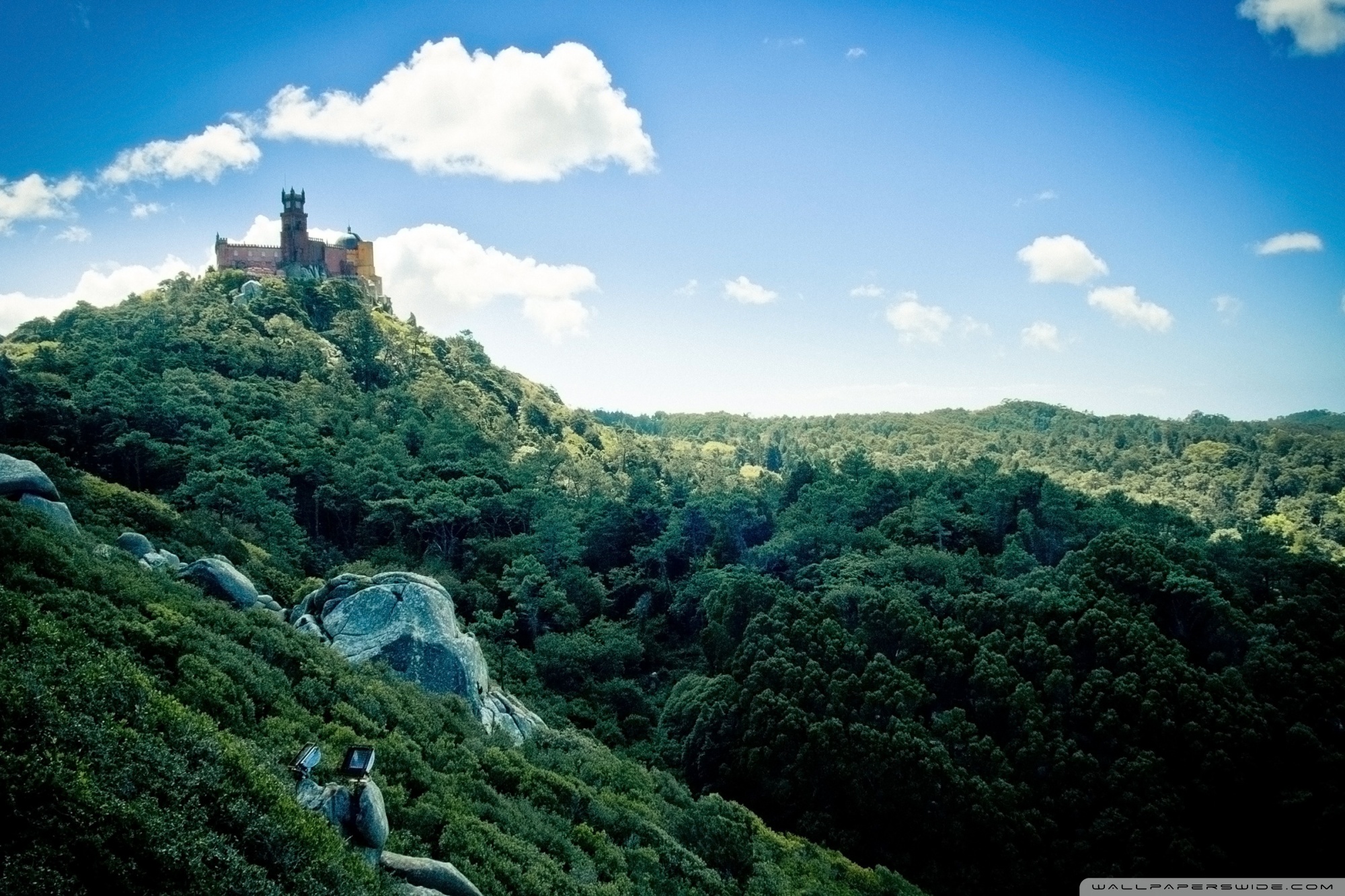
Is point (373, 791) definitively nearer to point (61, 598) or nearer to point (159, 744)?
point (159, 744)

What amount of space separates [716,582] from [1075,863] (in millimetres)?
21540

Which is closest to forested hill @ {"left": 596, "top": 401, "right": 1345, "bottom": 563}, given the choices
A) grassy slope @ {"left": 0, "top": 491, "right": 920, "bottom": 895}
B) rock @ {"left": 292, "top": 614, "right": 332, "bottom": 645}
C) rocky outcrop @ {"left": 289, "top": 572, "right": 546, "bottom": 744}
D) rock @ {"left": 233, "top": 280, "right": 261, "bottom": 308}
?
grassy slope @ {"left": 0, "top": 491, "right": 920, "bottom": 895}

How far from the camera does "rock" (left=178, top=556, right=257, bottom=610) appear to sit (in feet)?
69.8

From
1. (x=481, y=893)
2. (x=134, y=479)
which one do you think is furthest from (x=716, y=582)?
(x=481, y=893)

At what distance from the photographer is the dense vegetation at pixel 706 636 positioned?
14836 mm

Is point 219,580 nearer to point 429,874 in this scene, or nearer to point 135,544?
point 135,544

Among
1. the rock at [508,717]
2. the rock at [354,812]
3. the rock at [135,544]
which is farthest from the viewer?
the rock at [508,717]

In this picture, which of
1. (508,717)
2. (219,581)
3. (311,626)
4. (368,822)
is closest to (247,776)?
(368,822)

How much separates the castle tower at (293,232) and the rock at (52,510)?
204 ft

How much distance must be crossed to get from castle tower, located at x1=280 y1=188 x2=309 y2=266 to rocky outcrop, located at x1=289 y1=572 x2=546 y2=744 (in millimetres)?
62715

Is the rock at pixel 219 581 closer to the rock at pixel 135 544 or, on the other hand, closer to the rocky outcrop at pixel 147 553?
the rocky outcrop at pixel 147 553

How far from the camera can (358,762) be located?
1098 centimetres

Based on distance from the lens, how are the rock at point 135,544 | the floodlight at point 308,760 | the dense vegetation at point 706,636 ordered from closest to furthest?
1. the floodlight at point 308,760
2. the dense vegetation at point 706,636
3. the rock at point 135,544

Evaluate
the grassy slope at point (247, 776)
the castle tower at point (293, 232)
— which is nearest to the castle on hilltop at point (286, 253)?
the castle tower at point (293, 232)
